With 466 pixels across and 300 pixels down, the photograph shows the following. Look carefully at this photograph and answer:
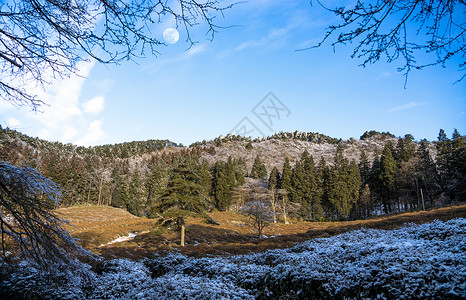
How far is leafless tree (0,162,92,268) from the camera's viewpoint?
10.3 ft

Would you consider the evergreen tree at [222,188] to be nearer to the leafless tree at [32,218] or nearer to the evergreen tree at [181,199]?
A: the evergreen tree at [181,199]

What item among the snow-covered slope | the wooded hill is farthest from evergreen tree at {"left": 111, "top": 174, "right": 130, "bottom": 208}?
the snow-covered slope

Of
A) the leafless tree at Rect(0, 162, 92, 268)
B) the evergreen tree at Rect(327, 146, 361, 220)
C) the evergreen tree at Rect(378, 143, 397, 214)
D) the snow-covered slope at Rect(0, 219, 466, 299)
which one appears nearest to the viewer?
the leafless tree at Rect(0, 162, 92, 268)

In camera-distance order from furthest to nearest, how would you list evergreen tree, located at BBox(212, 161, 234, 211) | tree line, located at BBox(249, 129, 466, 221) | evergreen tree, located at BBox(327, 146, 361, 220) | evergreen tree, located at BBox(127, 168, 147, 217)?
evergreen tree, located at BBox(127, 168, 147, 217)
evergreen tree, located at BBox(212, 161, 234, 211)
evergreen tree, located at BBox(327, 146, 361, 220)
tree line, located at BBox(249, 129, 466, 221)

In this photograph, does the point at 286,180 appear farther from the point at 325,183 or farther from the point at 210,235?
the point at 210,235

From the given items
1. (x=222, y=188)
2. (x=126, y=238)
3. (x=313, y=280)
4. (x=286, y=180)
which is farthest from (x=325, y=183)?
(x=313, y=280)

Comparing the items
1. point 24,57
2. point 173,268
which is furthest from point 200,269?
point 24,57

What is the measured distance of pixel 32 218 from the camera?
325 centimetres

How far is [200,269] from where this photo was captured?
9719 millimetres

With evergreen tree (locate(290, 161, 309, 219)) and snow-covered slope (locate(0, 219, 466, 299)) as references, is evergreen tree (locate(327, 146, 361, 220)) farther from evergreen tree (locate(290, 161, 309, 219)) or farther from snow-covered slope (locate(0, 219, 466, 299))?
snow-covered slope (locate(0, 219, 466, 299))

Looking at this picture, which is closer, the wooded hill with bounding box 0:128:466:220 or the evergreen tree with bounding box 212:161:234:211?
the wooded hill with bounding box 0:128:466:220

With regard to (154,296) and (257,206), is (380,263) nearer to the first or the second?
(154,296)

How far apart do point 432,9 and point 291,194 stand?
48.8 meters

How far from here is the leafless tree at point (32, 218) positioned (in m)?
3.15
